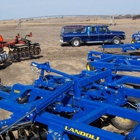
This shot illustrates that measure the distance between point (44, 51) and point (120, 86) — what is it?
40.6 feet

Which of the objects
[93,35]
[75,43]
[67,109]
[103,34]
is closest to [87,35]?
[93,35]

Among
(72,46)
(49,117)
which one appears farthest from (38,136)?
(72,46)

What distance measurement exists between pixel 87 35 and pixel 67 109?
1579cm

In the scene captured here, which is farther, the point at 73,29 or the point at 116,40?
the point at 116,40

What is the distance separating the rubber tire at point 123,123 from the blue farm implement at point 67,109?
0.02 meters

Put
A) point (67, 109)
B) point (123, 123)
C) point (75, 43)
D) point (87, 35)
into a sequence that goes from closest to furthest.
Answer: point (67, 109) < point (123, 123) < point (75, 43) < point (87, 35)

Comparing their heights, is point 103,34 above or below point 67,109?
above

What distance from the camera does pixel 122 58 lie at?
9703 mm

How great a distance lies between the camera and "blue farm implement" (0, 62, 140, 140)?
385 cm

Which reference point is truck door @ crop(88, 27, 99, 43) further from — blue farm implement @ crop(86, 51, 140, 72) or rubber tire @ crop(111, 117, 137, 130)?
rubber tire @ crop(111, 117, 137, 130)

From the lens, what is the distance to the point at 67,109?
4902mm

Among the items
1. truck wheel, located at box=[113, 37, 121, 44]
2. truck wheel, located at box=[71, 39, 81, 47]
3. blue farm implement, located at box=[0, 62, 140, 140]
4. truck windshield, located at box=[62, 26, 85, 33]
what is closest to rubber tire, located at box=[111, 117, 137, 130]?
blue farm implement, located at box=[0, 62, 140, 140]

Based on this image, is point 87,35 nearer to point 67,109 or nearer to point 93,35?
point 93,35

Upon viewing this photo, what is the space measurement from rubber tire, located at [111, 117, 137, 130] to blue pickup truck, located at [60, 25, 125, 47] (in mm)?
14265
